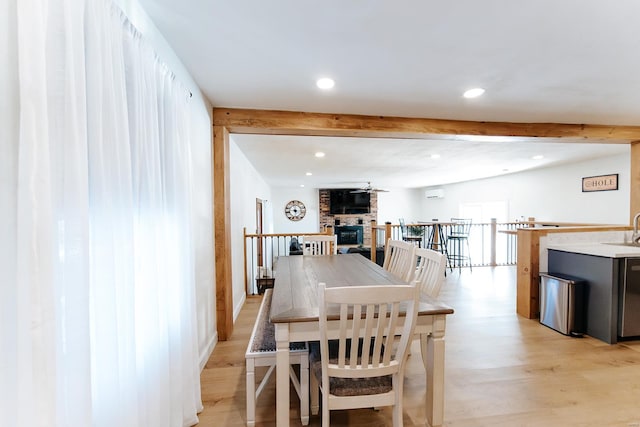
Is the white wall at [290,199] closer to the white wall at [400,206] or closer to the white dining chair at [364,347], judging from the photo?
the white wall at [400,206]

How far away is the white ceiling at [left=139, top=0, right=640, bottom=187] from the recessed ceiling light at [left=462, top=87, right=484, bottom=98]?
0.07 m

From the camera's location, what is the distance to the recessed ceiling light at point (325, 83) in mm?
2102

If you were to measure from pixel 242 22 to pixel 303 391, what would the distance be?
211 centimetres

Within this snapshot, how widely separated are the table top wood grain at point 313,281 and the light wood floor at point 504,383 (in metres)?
0.76

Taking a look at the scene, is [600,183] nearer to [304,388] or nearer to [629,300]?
[629,300]

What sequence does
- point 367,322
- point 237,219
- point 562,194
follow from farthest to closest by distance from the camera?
point 562,194 < point 237,219 < point 367,322

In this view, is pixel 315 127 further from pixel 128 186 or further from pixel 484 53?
pixel 128 186

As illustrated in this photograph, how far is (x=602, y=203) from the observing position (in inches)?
195

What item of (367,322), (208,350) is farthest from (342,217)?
(367,322)

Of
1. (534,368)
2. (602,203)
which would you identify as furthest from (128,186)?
(602,203)

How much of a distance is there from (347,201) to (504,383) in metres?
8.13

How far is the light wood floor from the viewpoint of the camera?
1.69 metres

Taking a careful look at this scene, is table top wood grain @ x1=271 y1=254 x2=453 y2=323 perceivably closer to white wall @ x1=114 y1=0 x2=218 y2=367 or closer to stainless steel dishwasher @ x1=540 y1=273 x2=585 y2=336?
white wall @ x1=114 y1=0 x2=218 y2=367

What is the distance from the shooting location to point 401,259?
2561 millimetres
